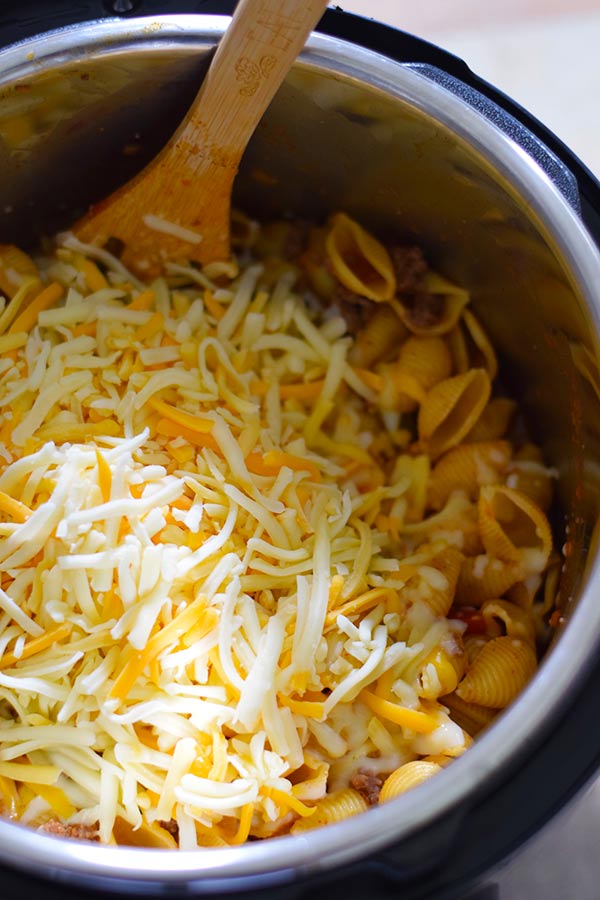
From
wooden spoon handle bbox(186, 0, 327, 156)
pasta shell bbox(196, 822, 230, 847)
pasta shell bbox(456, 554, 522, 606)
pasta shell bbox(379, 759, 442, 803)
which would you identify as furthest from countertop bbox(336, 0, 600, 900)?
pasta shell bbox(196, 822, 230, 847)

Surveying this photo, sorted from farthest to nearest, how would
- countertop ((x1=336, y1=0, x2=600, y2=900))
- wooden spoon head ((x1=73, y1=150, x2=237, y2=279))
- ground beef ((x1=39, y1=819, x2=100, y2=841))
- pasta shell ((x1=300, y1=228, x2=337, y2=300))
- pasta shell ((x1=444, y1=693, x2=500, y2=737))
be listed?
countertop ((x1=336, y1=0, x2=600, y2=900)), pasta shell ((x1=300, y1=228, x2=337, y2=300)), wooden spoon head ((x1=73, y1=150, x2=237, y2=279)), pasta shell ((x1=444, y1=693, x2=500, y2=737)), ground beef ((x1=39, y1=819, x2=100, y2=841))

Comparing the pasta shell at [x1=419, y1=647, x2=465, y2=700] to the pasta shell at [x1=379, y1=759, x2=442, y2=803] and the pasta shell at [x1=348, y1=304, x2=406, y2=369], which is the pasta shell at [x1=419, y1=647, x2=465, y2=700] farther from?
the pasta shell at [x1=348, y1=304, x2=406, y2=369]

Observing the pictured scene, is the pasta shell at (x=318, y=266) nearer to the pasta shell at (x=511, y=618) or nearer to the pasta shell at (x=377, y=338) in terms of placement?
the pasta shell at (x=377, y=338)

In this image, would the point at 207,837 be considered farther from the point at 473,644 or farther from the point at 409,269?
the point at 409,269

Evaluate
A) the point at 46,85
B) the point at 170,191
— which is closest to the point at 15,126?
the point at 46,85

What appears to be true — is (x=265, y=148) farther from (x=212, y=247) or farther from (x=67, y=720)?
(x=67, y=720)

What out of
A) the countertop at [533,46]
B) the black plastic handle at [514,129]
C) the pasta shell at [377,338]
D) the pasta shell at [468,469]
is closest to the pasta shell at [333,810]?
the pasta shell at [468,469]
